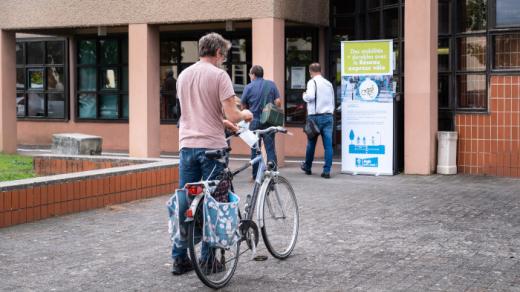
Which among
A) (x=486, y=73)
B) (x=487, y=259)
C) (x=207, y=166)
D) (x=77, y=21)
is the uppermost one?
(x=77, y=21)

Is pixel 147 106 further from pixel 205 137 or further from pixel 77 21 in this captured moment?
pixel 205 137

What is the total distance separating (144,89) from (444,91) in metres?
5.71

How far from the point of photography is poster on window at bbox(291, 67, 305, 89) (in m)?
18.5

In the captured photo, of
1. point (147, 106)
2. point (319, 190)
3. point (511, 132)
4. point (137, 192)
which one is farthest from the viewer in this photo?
point (147, 106)

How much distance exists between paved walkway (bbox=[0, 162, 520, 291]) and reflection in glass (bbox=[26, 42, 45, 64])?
12.2 meters

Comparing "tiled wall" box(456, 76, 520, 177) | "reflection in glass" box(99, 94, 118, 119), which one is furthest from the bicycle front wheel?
"reflection in glass" box(99, 94, 118, 119)

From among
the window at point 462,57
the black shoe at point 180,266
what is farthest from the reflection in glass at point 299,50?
the black shoe at point 180,266

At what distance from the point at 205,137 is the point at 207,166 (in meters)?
0.22

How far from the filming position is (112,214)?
995 cm

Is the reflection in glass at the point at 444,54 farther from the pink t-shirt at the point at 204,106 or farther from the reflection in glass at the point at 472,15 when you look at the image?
the pink t-shirt at the point at 204,106

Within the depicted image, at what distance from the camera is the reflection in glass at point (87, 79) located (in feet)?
70.3

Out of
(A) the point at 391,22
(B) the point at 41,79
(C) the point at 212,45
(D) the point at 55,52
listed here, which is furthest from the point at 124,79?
(C) the point at 212,45

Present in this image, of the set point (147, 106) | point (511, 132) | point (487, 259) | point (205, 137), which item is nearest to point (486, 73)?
point (511, 132)

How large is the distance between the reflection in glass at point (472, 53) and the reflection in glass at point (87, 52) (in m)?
9.88
